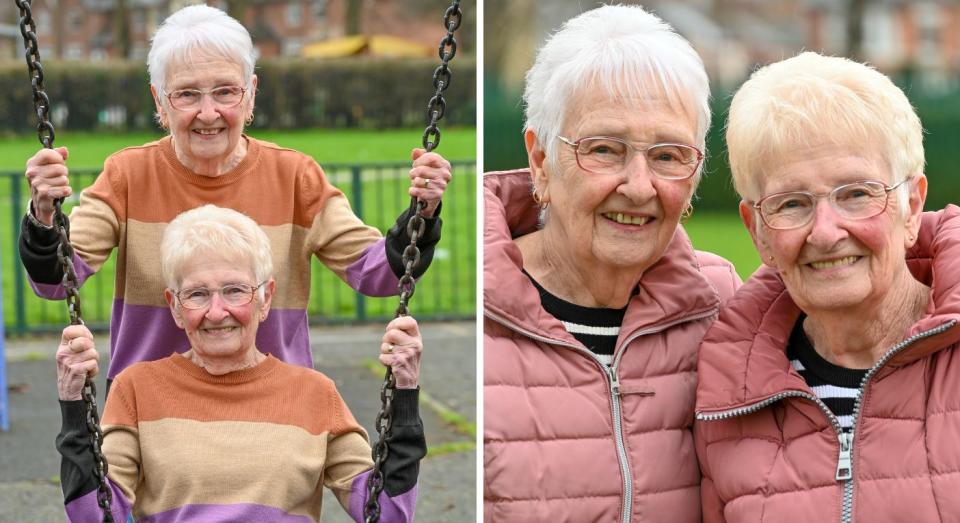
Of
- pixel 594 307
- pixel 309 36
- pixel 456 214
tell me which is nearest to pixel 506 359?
pixel 594 307

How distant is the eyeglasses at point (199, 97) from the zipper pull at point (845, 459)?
5.17 ft

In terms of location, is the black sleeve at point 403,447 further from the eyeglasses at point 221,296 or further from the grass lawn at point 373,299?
the grass lawn at point 373,299

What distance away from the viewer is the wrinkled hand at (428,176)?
299 centimetres

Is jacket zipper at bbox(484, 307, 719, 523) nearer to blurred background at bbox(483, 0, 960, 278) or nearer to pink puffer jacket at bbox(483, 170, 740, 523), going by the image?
pink puffer jacket at bbox(483, 170, 740, 523)

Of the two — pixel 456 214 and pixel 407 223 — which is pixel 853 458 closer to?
pixel 407 223

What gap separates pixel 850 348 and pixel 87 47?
28778 mm

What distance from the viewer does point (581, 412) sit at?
278 centimetres

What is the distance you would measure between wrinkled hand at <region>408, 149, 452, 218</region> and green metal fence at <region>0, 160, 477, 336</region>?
19.9 ft

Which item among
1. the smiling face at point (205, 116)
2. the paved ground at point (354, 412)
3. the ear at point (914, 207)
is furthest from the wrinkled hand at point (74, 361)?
the paved ground at point (354, 412)

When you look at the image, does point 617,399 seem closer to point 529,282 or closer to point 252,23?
point 529,282

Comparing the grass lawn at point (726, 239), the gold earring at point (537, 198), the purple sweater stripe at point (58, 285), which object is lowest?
the grass lawn at point (726, 239)

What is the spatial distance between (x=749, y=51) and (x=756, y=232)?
1994 centimetres

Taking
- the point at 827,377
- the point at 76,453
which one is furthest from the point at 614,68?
the point at 76,453

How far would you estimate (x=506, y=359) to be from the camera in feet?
9.22
